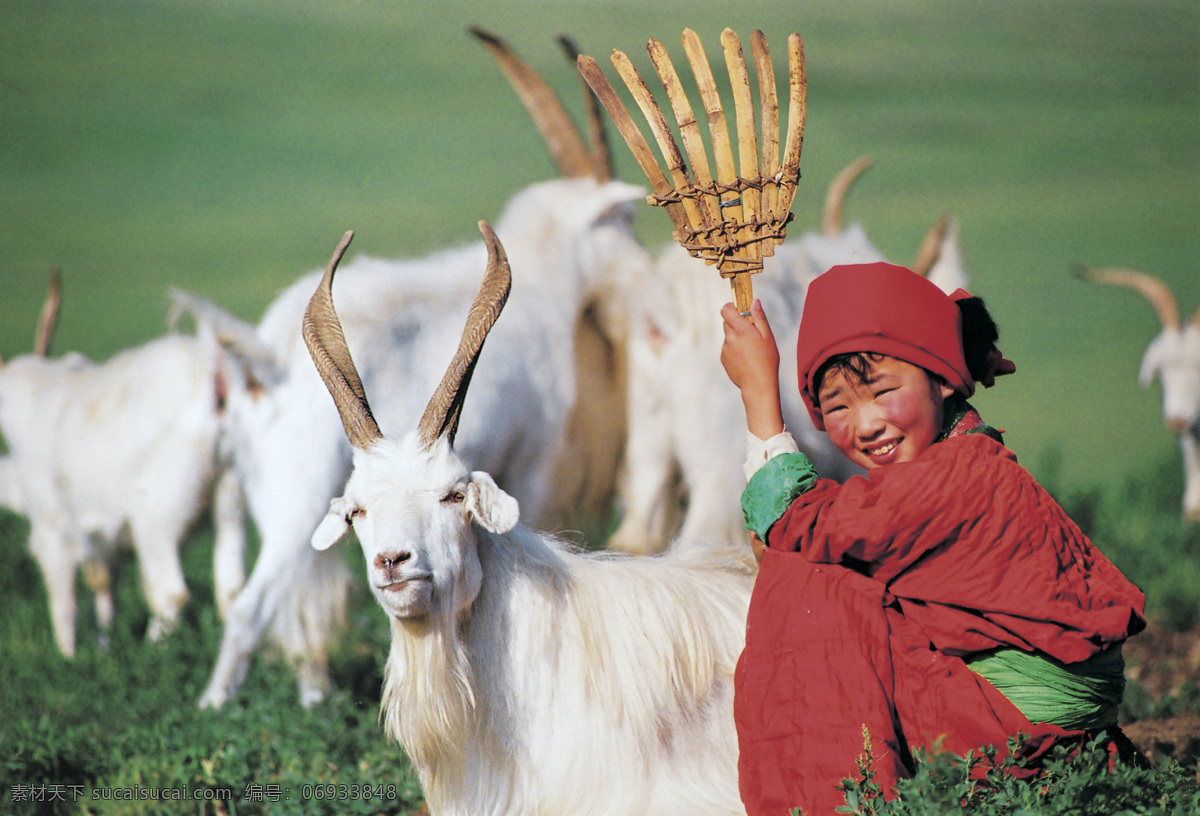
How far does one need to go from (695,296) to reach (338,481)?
2281mm

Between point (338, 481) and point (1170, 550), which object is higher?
point (338, 481)

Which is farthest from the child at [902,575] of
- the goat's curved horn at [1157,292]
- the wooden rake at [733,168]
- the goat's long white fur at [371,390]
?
the goat's curved horn at [1157,292]

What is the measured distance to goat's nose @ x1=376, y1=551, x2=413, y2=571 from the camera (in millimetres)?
2492

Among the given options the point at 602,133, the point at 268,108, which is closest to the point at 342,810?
the point at 602,133

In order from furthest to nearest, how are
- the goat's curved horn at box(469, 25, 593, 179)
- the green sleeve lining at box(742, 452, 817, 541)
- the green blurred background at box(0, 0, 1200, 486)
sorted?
A: the green blurred background at box(0, 0, 1200, 486) → the goat's curved horn at box(469, 25, 593, 179) → the green sleeve lining at box(742, 452, 817, 541)

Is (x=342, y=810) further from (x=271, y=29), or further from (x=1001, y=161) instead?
(x=1001, y=161)

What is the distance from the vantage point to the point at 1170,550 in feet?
22.0

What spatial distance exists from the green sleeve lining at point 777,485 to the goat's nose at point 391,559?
0.80m

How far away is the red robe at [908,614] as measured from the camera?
2.14 m

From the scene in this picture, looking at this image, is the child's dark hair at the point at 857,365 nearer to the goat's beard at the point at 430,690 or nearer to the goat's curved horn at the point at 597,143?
the goat's beard at the point at 430,690

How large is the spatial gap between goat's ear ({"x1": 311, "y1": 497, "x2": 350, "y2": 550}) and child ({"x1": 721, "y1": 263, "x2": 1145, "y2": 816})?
102 cm

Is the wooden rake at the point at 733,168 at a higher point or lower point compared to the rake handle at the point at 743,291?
higher

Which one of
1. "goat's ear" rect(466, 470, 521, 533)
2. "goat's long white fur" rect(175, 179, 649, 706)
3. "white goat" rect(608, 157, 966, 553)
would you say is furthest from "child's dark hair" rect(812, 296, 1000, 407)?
"white goat" rect(608, 157, 966, 553)

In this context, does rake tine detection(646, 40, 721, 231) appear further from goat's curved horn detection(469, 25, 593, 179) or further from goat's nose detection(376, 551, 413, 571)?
goat's curved horn detection(469, 25, 593, 179)
